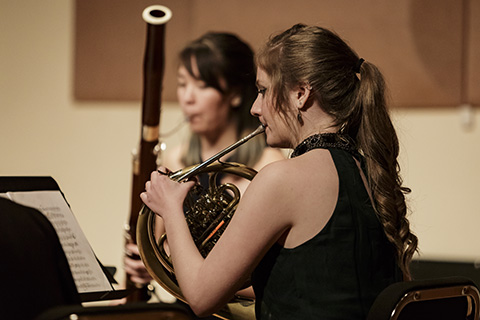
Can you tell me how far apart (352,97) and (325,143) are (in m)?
0.13

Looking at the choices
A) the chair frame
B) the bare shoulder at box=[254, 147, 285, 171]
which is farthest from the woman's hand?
the bare shoulder at box=[254, 147, 285, 171]

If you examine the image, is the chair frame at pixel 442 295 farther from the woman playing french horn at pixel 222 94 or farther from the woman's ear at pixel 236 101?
the woman's ear at pixel 236 101

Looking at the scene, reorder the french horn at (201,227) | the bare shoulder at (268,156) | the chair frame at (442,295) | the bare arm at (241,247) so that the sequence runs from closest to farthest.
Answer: the chair frame at (442,295) → the bare arm at (241,247) → the french horn at (201,227) → the bare shoulder at (268,156)

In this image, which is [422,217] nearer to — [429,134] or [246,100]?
[429,134]

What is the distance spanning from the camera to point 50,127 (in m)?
3.16

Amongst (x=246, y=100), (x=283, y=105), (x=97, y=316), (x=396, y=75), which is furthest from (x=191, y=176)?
(x=396, y=75)

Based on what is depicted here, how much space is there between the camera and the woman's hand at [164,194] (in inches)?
52.4

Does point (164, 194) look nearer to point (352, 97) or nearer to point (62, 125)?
point (352, 97)

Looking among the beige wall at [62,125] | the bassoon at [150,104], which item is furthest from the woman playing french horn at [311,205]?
the beige wall at [62,125]

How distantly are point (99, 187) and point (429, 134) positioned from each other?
4.89 ft

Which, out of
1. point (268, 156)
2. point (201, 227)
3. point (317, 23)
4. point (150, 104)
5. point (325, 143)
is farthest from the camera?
point (317, 23)

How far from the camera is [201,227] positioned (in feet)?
4.87

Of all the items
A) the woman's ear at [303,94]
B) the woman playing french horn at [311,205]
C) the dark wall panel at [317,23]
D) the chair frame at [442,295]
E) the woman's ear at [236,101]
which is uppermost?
the dark wall panel at [317,23]

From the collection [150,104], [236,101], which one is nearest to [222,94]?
[236,101]
